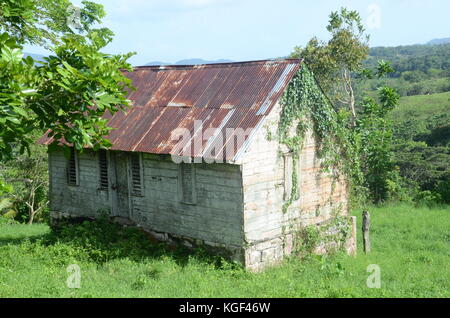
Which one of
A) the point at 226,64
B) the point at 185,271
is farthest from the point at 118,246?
the point at 226,64

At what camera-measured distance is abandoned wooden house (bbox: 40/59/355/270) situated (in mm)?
12203

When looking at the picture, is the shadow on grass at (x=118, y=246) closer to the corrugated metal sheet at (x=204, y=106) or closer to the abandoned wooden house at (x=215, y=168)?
the abandoned wooden house at (x=215, y=168)

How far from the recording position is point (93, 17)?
79.1 feet

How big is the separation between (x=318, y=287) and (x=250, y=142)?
11.9ft

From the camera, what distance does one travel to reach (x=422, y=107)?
59125 mm

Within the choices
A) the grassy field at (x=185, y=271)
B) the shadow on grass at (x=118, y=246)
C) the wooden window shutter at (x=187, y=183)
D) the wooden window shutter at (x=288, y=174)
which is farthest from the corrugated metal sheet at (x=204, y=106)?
the grassy field at (x=185, y=271)

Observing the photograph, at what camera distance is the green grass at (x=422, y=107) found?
56.0 metres

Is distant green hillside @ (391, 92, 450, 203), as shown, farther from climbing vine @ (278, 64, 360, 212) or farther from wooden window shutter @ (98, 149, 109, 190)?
wooden window shutter @ (98, 149, 109, 190)

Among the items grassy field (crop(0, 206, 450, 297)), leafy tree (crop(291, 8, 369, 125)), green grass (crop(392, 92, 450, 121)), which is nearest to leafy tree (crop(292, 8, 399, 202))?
leafy tree (crop(291, 8, 369, 125))

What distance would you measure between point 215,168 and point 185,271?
2.53 m

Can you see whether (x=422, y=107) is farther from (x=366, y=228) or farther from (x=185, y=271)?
(x=185, y=271)

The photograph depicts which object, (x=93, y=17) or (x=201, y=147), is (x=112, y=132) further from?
(x=93, y=17)

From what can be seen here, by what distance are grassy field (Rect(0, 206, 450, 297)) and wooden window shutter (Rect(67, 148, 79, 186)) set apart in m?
1.86

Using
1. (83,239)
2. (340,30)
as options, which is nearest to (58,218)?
(83,239)
